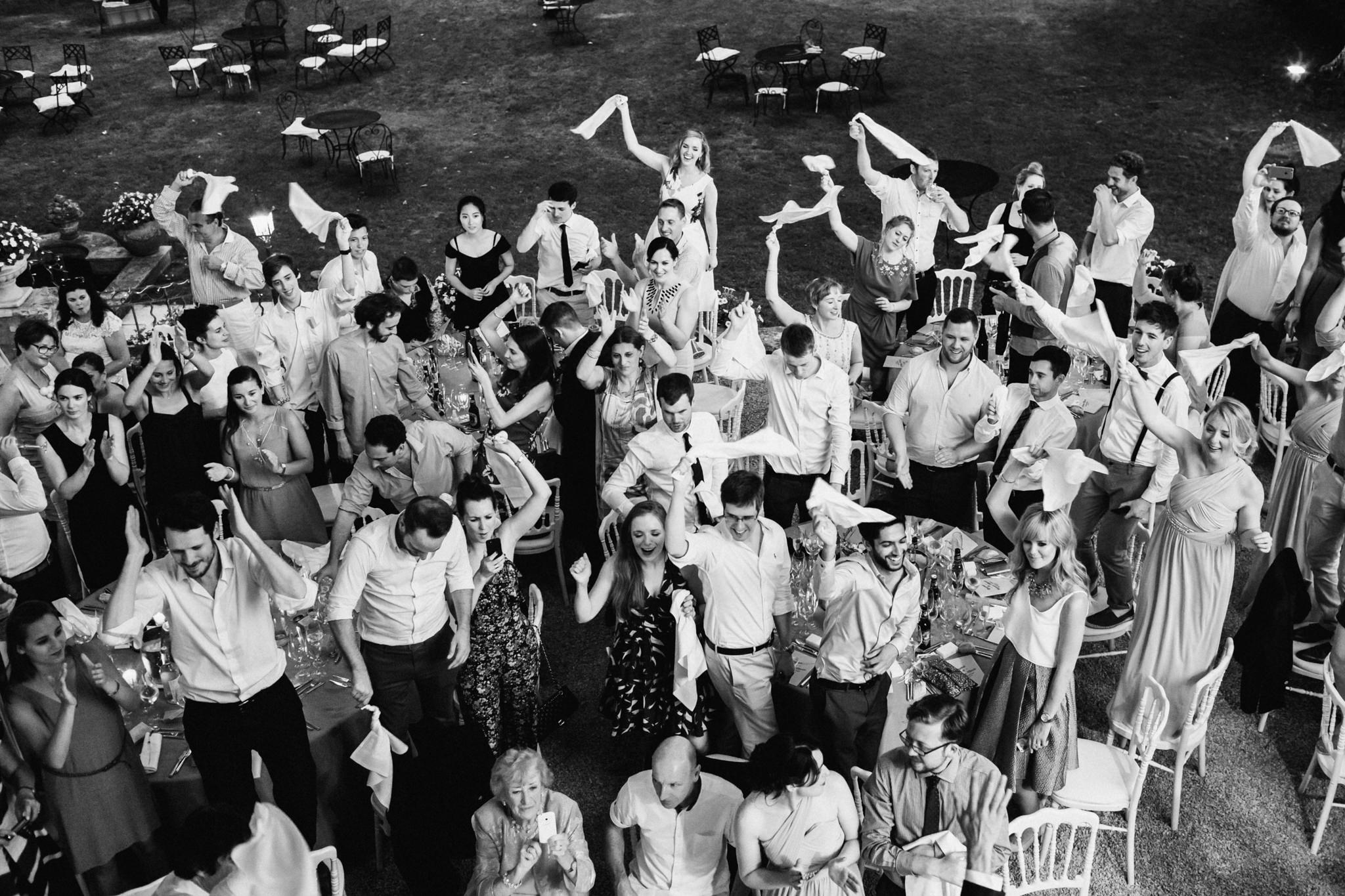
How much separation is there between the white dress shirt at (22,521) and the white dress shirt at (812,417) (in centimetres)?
334

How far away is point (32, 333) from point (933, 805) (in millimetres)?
4808

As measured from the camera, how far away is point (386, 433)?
5.30 m

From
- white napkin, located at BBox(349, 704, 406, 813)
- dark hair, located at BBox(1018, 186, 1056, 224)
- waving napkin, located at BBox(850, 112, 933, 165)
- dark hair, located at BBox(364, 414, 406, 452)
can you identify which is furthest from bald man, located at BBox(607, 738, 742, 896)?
waving napkin, located at BBox(850, 112, 933, 165)

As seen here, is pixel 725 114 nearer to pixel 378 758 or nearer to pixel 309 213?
pixel 309 213

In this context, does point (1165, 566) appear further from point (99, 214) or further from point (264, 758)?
point (99, 214)

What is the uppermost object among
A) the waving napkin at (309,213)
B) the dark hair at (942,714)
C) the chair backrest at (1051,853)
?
the waving napkin at (309,213)

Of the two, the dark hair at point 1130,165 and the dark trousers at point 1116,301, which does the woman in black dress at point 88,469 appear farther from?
the dark hair at point 1130,165

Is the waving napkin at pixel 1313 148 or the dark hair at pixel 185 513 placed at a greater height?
the waving napkin at pixel 1313 148

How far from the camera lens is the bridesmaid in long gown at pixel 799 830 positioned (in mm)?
4074

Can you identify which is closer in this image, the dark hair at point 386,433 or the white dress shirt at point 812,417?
the dark hair at point 386,433

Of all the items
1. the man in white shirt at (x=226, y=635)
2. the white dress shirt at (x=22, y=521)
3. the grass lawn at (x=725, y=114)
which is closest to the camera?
the man in white shirt at (x=226, y=635)

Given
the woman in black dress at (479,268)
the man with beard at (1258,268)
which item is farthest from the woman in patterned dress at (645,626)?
the man with beard at (1258,268)

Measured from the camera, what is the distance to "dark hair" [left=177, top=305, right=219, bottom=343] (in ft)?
21.0

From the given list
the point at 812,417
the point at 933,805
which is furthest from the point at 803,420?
the point at 933,805
